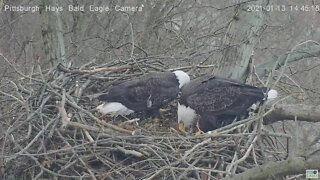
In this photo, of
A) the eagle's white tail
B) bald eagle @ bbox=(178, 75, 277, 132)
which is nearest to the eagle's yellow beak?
bald eagle @ bbox=(178, 75, 277, 132)

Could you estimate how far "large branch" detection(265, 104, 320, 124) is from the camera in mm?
3031

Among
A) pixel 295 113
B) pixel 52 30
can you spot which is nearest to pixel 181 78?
pixel 295 113

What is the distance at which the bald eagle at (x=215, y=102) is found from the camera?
4387 mm

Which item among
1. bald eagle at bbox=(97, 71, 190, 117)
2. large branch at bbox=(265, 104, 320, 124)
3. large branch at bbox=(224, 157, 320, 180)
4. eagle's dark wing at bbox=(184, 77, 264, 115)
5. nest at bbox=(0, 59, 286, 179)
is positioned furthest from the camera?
bald eagle at bbox=(97, 71, 190, 117)

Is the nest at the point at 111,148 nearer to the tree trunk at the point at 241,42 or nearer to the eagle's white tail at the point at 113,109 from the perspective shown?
the eagle's white tail at the point at 113,109

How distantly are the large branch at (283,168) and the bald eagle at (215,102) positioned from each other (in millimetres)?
2042

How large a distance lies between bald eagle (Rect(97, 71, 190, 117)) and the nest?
23 cm

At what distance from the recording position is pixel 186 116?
14.6ft

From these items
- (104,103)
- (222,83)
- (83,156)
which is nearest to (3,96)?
(104,103)

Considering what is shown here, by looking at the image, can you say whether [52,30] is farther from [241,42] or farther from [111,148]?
[111,148]

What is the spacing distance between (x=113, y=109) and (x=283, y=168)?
2323 millimetres

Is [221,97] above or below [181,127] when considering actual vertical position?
above

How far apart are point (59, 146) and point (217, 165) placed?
101 centimetres

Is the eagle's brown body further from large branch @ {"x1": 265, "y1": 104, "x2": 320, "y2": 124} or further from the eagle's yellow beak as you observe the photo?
large branch @ {"x1": 265, "y1": 104, "x2": 320, "y2": 124}
